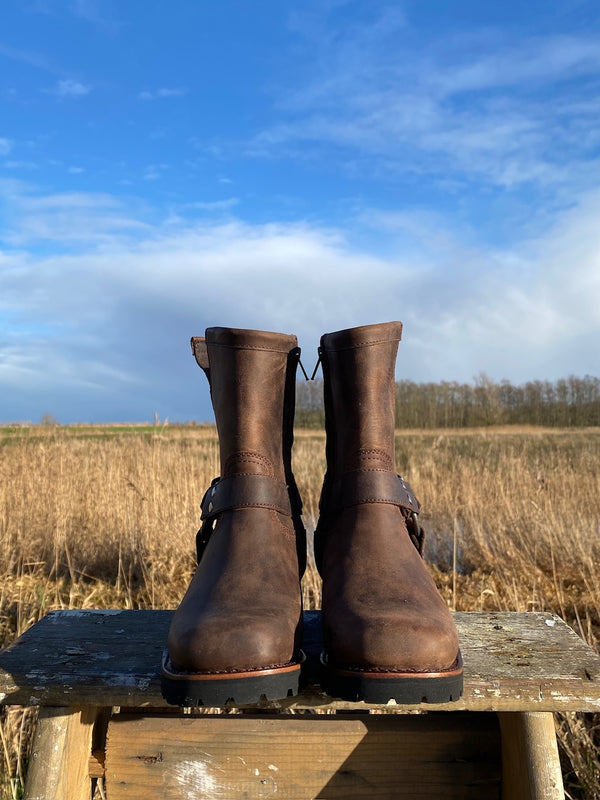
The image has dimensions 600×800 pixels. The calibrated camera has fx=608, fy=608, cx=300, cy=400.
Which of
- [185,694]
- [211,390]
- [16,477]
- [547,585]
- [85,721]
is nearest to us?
[185,694]

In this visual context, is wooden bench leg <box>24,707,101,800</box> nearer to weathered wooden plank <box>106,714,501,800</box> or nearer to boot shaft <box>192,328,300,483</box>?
weathered wooden plank <box>106,714,501,800</box>

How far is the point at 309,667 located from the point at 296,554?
22cm

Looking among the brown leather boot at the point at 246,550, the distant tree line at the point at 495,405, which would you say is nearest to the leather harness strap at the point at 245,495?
the brown leather boot at the point at 246,550

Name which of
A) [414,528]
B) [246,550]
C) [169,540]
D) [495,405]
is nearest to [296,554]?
[246,550]

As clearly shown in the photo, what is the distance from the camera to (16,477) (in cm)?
574

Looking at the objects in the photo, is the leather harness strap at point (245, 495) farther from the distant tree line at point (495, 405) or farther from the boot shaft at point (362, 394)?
the distant tree line at point (495, 405)

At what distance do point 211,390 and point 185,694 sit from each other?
669mm

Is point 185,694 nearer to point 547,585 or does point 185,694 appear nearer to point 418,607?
point 418,607

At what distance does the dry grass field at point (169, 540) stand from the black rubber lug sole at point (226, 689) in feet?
4.91

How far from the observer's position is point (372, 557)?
44.4 inches

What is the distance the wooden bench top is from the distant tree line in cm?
2779

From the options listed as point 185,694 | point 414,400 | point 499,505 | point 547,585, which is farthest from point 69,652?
point 414,400

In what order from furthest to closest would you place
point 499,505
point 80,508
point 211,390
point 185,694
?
point 499,505 < point 80,508 < point 211,390 < point 185,694

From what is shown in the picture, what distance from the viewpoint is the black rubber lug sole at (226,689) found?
0.93 m
